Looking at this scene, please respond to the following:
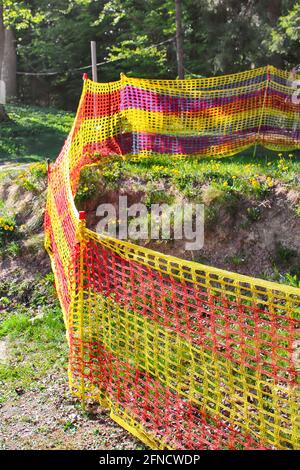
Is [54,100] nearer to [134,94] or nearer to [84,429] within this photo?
[134,94]

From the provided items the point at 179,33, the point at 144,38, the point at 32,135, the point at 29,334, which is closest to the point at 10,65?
the point at 144,38

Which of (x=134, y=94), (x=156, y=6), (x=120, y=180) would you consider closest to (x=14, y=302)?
(x=120, y=180)

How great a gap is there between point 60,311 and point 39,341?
0.64 metres

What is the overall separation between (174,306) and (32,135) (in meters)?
12.4

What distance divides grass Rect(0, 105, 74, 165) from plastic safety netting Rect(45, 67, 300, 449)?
2.89m

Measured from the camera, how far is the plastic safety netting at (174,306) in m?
3.65

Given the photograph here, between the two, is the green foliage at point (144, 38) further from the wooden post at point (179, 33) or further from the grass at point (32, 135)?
the grass at point (32, 135)

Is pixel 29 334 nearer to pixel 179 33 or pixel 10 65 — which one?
pixel 179 33

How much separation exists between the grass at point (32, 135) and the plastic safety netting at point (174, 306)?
2891 millimetres

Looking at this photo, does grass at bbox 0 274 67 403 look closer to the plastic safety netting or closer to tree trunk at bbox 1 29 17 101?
the plastic safety netting

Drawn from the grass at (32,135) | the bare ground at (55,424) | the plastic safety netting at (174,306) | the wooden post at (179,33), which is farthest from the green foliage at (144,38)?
the bare ground at (55,424)

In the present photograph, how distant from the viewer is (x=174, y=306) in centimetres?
386

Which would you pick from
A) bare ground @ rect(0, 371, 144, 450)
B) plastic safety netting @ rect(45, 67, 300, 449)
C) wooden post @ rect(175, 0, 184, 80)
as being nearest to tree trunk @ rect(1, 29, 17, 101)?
wooden post @ rect(175, 0, 184, 80)

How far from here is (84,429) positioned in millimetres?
4215
